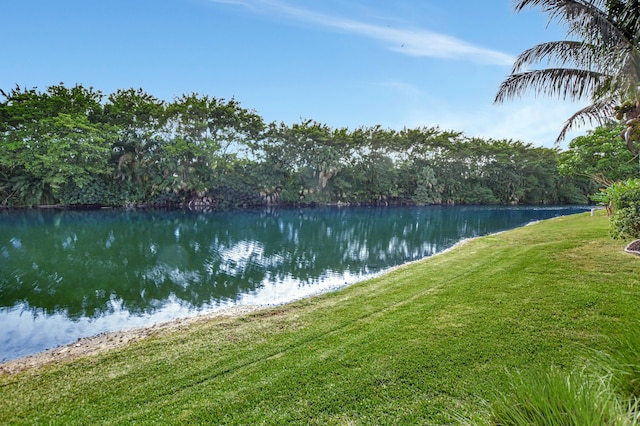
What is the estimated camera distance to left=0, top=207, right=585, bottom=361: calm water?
24.1 feet

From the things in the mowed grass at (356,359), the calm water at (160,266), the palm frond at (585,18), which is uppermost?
the palm frond at (585,18)

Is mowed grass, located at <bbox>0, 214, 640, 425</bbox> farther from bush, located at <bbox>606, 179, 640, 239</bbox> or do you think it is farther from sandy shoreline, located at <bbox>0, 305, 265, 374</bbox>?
bush, located at <bbox>606, 179, 640, 239</bbox>

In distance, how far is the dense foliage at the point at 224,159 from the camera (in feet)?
90.4

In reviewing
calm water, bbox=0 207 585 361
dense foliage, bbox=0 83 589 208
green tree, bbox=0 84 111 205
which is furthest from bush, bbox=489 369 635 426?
green tree, bbox=0 84 111 205

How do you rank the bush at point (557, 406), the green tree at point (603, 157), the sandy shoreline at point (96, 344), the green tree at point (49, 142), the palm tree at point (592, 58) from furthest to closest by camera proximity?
the green tree at point (49, 142) < the green tree at point (603, 157) < the palm tree at point (592, 58) < the sandy shoreline at point (96, 344) < the bush at point (557, 406)

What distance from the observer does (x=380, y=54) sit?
2616 cm

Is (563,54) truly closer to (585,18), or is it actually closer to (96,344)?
(585,18)

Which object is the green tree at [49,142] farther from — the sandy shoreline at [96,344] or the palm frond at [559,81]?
the palm frond at [559,81]

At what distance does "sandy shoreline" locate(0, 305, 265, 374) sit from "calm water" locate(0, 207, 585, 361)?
573 mm

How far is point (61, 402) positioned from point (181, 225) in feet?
63.9

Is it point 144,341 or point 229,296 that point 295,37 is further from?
point 144,341

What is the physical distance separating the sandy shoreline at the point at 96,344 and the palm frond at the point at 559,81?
894 cm

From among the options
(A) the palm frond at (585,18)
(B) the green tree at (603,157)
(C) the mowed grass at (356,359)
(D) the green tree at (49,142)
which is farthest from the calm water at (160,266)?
(A) the palm frond at (585,18)

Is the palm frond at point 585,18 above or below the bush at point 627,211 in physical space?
above
